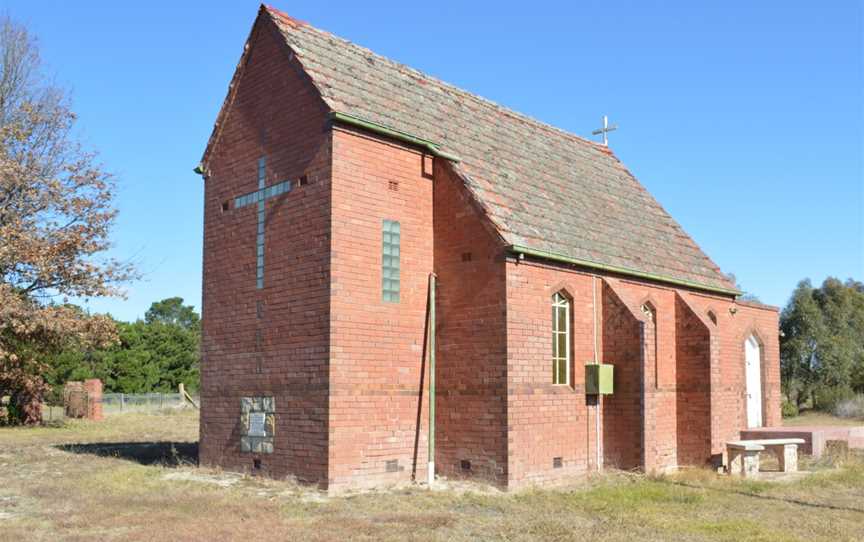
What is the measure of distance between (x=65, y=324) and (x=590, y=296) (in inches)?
755

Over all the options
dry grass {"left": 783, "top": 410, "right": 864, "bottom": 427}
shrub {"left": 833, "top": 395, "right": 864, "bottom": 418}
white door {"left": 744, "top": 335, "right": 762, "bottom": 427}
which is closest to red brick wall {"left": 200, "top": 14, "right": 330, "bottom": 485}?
white door {"left": 744, "top": 335, "right": 762, "bottom": 427}

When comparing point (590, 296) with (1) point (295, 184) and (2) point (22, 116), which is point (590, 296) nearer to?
(1) point (295, 184)

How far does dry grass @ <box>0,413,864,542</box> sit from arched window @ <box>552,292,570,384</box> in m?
2.13

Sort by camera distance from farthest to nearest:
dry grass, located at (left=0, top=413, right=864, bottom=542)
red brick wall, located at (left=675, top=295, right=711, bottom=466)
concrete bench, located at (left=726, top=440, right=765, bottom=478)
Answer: red brick wall, located at (left=675, top=295, right=711, bottom=466) < concrete bench, located at (left=726, top=440, right=765, bottom=478) < dry grass, located at (left=0, top=413, right=864, bottom=542)

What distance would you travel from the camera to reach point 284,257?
14.8m

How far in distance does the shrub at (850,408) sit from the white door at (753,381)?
15.7 metres

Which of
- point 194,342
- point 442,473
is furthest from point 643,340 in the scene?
point 194,342

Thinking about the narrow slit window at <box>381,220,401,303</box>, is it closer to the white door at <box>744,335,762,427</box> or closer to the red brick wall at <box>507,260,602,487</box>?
the red brick wall at <box>507,260,602,487</box>

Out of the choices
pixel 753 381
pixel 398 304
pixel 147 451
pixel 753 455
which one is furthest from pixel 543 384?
pixel 753 381

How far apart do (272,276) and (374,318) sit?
2.26 metres

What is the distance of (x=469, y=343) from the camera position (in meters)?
14.6

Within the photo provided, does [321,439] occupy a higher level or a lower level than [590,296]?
lower

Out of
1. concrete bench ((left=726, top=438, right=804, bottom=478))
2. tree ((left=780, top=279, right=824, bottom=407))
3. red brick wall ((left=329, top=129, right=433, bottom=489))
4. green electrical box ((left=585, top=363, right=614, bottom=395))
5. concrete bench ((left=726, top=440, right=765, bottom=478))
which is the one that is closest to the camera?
red brick wall ((left=329, top=129, right=433, bottom=489))

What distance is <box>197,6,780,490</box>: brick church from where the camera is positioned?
45.6ft
